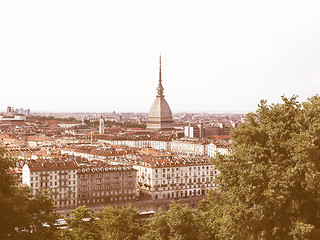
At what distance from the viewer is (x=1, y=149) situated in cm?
2406

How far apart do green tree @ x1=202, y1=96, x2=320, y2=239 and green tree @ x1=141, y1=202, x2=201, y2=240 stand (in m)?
2.64

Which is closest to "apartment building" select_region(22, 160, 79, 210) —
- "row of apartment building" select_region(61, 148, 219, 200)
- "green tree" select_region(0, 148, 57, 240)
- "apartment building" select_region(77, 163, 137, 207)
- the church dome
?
"apartment building" select_region(77, 163, 137, 207)

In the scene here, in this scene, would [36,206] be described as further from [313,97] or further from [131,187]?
[131,187]

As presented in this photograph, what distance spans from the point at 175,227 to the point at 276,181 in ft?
23.0

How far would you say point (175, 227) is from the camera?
26672 millimetres

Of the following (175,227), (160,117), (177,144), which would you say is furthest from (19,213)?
(160,117)

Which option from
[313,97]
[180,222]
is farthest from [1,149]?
[313,97]

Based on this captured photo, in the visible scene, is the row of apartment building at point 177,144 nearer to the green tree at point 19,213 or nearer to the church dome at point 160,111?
the church dome at point 160,111

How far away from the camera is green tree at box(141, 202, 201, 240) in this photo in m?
26.5

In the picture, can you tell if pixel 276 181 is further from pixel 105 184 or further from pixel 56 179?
pixel 105 184

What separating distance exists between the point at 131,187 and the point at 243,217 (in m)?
46.8

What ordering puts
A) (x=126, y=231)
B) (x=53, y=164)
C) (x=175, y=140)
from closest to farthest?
(x=126, y=231)
(x=53, y=164)
(x=175, y=140)

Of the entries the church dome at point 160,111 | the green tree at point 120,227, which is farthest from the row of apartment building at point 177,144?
the green tree at point 120,227

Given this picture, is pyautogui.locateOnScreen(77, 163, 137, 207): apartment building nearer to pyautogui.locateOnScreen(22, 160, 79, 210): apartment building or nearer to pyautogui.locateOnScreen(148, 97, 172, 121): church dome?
pyautogui.locateOnScreen(22, 160, 79, 210): apartment building
